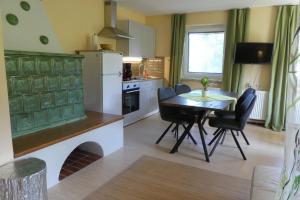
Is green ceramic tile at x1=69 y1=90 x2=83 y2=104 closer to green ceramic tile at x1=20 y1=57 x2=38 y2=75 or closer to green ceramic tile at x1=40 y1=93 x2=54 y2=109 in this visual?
green ceramic tile at x1=40 y1=93 x2=54 y2=109

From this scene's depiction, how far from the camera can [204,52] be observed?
218 inches

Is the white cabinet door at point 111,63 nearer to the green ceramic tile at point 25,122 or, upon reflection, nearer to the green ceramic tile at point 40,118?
the green ceramic tile at point 40,118

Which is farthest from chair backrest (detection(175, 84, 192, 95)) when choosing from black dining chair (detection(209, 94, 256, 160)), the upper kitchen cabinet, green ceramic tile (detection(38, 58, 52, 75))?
green ceramic tile (detection(38, 58, 52, 75))

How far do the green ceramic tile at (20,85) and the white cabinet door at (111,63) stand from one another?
54.9 inches

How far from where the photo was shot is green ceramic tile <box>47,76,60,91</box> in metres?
2.76

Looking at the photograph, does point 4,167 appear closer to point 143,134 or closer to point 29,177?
point 29,177

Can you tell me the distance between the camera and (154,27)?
5.80m

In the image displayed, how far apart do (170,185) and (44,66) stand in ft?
6.54

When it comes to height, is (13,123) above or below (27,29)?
below

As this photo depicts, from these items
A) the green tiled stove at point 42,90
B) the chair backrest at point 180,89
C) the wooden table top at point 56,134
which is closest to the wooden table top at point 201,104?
the wooden table top at point 56,134

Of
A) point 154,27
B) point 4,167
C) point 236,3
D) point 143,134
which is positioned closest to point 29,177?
point 4,167

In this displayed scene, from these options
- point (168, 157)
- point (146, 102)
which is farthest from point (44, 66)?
point (146, 102)

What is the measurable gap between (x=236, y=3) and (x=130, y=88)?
2643 mm

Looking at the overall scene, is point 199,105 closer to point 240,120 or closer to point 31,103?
point 240,120
